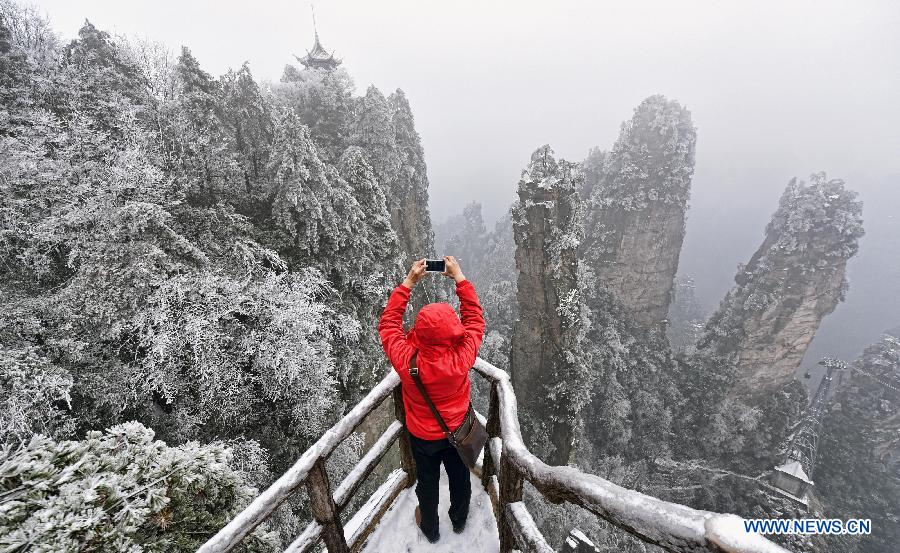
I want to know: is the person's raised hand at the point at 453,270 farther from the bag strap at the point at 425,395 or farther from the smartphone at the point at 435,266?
the bag strap at the point at 425,395

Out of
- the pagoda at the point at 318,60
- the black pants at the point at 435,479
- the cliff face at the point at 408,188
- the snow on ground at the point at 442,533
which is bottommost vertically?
the snow on ground at the point at 442,533

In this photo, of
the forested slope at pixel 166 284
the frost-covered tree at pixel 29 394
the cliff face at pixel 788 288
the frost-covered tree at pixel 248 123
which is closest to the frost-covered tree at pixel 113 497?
the forested slope at pixel 166 284

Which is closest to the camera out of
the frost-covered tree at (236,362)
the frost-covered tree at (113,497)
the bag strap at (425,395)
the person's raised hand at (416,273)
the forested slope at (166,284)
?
the frost-covered tree at (113,497)

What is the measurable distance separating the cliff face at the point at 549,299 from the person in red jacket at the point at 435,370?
16972mm

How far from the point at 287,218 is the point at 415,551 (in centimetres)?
902

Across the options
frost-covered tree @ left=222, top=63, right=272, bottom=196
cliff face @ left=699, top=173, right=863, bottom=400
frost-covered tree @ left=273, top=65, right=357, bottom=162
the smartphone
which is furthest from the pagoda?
cliff face @ left=699, top=173, right=863, bottom=400

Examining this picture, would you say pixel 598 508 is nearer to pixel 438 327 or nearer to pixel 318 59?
pixel 438 327

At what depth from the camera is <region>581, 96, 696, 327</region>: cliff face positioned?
30.6 m

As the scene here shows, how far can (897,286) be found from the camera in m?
98.9

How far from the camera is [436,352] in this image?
2670 mm

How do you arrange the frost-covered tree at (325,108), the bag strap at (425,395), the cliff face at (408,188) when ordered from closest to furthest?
the bag strap at (425,395)
the frost-covered tree at (325,108)
the cliff face at (408,188)

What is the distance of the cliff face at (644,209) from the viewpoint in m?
30.6

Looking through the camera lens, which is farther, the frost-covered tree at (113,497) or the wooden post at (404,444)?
the wooden post at (404,444)

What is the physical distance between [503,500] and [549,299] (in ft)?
58.3
